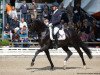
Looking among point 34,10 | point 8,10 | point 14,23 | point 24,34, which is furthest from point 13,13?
point 24,34

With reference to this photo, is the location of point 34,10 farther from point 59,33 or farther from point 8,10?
point 59,33

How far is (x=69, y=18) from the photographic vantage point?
23.8m

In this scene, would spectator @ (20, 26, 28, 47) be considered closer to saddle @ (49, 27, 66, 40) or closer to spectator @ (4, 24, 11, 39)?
spectator @ (4, 24, 11, 39)

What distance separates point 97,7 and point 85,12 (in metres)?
1.13

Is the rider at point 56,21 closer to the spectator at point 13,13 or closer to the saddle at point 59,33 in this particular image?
the saddle at point 59,33

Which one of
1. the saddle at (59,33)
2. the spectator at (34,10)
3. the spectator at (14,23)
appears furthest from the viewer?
the spectator at (34,10)

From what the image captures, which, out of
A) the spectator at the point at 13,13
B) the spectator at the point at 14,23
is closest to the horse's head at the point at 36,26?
the spectator at the point at 14,23

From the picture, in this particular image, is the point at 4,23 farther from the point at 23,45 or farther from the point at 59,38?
the point at 59,38

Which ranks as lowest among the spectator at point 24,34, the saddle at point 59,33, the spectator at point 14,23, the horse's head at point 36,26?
the spectator at point 24,34

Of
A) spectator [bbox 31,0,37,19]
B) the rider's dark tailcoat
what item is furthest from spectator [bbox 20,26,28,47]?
the rider's dark tailcoat

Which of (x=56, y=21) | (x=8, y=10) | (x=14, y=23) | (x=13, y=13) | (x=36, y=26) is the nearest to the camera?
(x=36, y=26)

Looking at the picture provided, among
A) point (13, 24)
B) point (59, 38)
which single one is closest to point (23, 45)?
point (13, 24)

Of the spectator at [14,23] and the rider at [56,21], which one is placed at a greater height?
the rider at [56,21]

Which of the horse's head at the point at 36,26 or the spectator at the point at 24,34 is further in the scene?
the spectator at the point at 24,34
